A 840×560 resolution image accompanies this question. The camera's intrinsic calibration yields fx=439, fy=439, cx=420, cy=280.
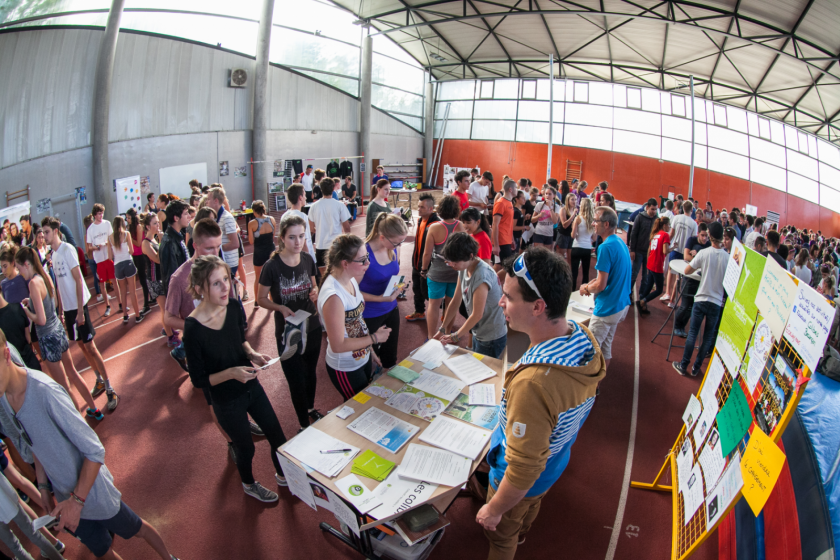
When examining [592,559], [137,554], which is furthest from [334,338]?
[592,559]

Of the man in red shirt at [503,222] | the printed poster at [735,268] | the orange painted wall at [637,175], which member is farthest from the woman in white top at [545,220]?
the orange painted wall at [637,175]

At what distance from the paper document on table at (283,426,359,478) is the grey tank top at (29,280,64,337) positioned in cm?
250

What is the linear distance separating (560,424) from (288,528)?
79.3 inches

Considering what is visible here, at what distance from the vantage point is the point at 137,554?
260 centimetres

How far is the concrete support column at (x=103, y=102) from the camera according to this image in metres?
8.01

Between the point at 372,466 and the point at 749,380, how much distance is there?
1851 mm

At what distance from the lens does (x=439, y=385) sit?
2.74 metres

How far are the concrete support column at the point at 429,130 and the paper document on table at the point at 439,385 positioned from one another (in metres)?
21.1

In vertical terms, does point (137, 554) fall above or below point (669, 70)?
below

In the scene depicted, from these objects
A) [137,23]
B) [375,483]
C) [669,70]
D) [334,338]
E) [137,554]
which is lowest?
[137,554]

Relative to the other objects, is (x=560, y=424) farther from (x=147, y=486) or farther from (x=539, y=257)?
(x=147, y=486)

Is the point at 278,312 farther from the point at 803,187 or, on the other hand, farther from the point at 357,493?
the point at 803,187

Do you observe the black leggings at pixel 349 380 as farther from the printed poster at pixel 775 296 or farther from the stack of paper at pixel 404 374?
the printed poster at pixel 775 296

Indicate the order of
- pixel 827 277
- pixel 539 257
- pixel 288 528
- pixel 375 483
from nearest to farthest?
pixel 539 257, pixel 375 483, pixel 288 528, pixel 827 277
